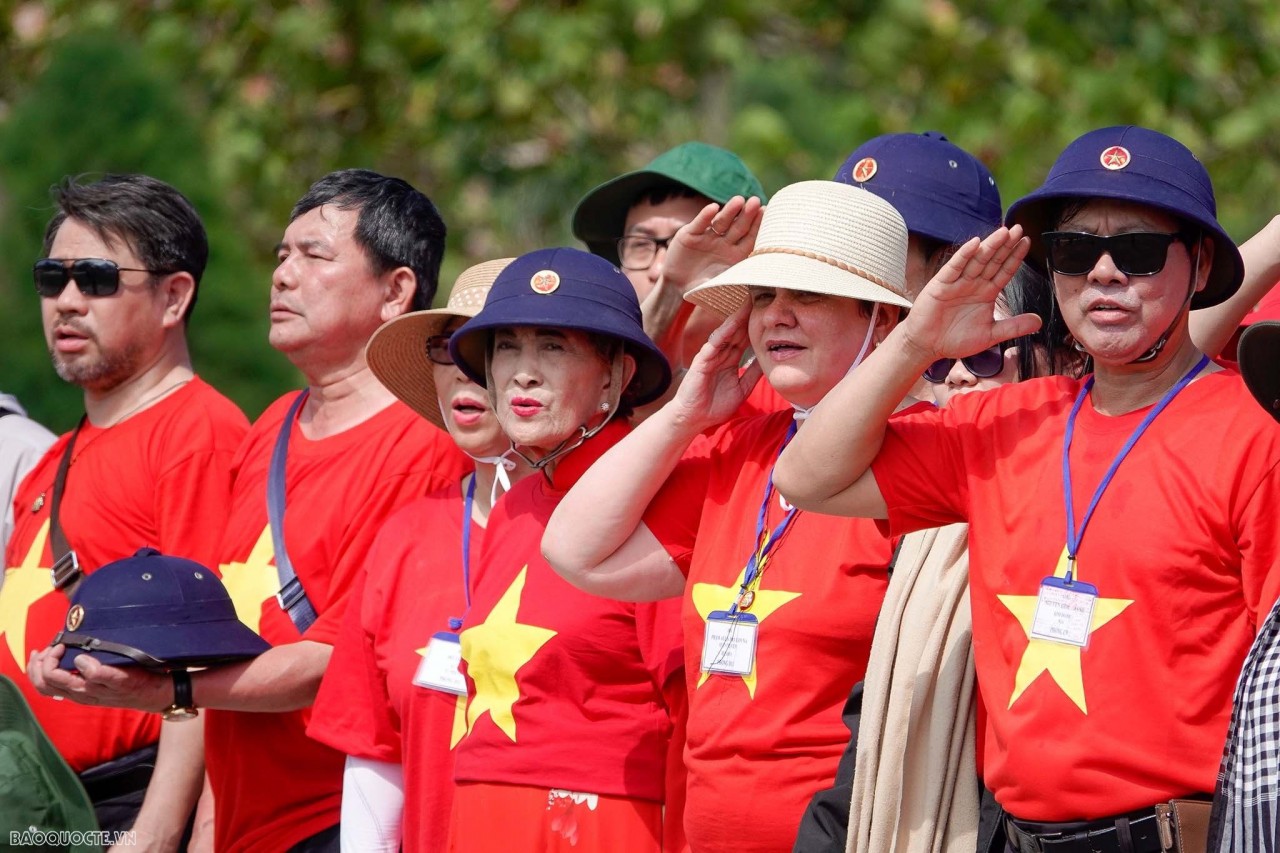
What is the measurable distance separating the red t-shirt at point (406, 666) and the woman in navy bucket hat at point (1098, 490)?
1311 millimetres

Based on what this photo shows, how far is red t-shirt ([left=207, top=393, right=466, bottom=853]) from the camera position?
4.79 metres

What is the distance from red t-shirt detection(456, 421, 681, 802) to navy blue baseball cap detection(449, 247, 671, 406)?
530 millimetres

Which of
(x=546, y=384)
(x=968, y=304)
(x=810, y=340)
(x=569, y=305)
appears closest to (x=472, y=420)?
(x=546, y=384)

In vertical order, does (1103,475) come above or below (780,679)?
above

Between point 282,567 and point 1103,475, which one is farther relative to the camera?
point 282,567

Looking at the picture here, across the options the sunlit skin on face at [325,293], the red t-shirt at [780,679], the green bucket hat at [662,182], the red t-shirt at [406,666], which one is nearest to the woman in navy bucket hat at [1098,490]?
the red t-shirt at [780,679]

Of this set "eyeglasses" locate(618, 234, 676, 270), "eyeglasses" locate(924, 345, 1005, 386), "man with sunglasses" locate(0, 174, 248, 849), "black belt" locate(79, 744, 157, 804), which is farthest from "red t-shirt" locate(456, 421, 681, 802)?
"eyeglasses" locate(618, 234, 676, 270)

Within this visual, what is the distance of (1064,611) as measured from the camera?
10.4ft

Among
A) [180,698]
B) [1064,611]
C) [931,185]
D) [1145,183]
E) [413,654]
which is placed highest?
[931,185]

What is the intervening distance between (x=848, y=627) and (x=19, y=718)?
1.64m

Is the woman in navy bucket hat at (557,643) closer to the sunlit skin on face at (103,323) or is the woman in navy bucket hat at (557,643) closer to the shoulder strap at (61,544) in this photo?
the shoulder strap at (61,544)

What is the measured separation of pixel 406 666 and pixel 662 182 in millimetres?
1853

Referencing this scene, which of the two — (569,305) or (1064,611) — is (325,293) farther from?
(1064,611)

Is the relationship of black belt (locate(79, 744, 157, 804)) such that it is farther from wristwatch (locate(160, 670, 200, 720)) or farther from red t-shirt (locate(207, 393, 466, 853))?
wristwatch (locate(160, 670, 200, 720))
